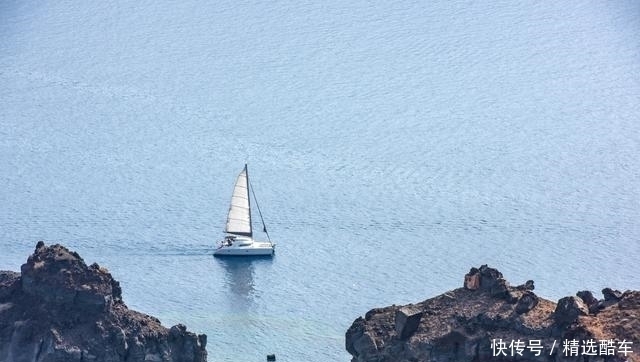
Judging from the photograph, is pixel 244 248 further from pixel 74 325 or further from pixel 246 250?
pixel 74 325

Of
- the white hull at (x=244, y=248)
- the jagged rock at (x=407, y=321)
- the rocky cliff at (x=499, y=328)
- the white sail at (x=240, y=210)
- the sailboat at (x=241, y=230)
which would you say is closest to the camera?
the rocky cliff at (x=499, y=328)

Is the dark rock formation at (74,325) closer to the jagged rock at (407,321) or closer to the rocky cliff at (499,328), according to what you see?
the rocky cliff at (499,328)

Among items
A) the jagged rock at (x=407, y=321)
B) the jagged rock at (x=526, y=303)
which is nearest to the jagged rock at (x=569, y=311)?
the jagged rock at (x=526, y=303)

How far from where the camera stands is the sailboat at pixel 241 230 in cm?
15275

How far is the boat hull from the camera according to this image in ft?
500

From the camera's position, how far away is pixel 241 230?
155m

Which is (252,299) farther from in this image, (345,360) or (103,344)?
(103,344)

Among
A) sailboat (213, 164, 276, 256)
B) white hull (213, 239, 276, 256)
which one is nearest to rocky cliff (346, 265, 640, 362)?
white hull (213, 239, 276, 256)

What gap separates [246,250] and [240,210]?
389 centimetres

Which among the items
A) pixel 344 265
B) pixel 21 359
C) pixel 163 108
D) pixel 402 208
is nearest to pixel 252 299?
pixel 344 265

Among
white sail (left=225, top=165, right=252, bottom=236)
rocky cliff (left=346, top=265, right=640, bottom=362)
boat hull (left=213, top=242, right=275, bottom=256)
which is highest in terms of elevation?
white sail (left=225, top=165, right=252, bottom=236)

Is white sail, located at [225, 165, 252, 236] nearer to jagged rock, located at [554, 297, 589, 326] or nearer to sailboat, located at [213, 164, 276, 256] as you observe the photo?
sailboat, located at [213, 164, 276, 256]

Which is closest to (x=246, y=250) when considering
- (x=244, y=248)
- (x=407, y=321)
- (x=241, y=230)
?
(x=244, y=248)

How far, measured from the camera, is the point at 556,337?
96.9 metres
